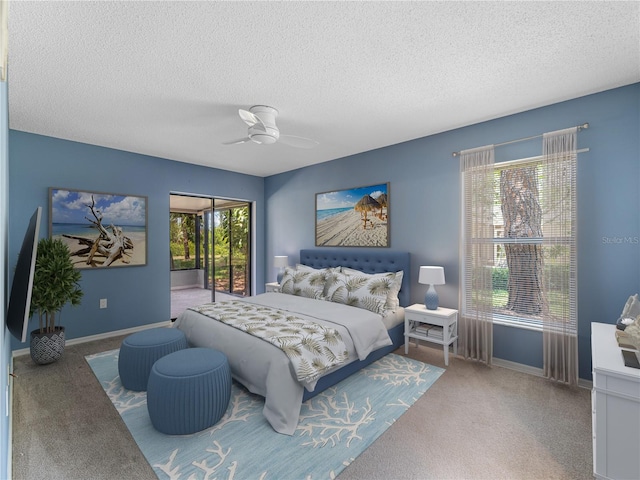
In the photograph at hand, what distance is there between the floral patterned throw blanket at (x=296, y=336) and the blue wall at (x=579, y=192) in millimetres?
1766

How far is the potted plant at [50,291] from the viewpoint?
325cm

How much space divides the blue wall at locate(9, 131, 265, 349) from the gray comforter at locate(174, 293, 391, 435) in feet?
5.13

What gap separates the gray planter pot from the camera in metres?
3.30

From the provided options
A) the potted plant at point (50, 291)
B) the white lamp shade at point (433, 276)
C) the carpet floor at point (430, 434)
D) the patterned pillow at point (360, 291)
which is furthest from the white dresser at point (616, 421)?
the potted plant at point (50, 291)

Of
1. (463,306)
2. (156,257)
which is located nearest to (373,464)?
(463,306)

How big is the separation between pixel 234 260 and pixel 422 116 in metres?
4.34

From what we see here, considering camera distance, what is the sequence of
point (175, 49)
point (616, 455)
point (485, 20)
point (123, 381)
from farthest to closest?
point (123, 381) < point (175, 49) < point (485, 20) < point (616, 455)

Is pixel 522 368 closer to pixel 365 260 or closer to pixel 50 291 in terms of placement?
pixel 365 260

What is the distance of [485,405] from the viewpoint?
2611 mm

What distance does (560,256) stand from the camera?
2.92m

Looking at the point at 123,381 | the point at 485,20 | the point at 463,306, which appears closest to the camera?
the point at 485,20

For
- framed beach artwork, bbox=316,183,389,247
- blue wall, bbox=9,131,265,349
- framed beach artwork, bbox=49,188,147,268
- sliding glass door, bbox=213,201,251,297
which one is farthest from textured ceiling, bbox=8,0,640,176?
sliding glass door, bbox=213,201,251,297

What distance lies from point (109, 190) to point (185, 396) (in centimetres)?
346

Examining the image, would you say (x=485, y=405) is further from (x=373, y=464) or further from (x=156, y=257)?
(x=156, y=257)
